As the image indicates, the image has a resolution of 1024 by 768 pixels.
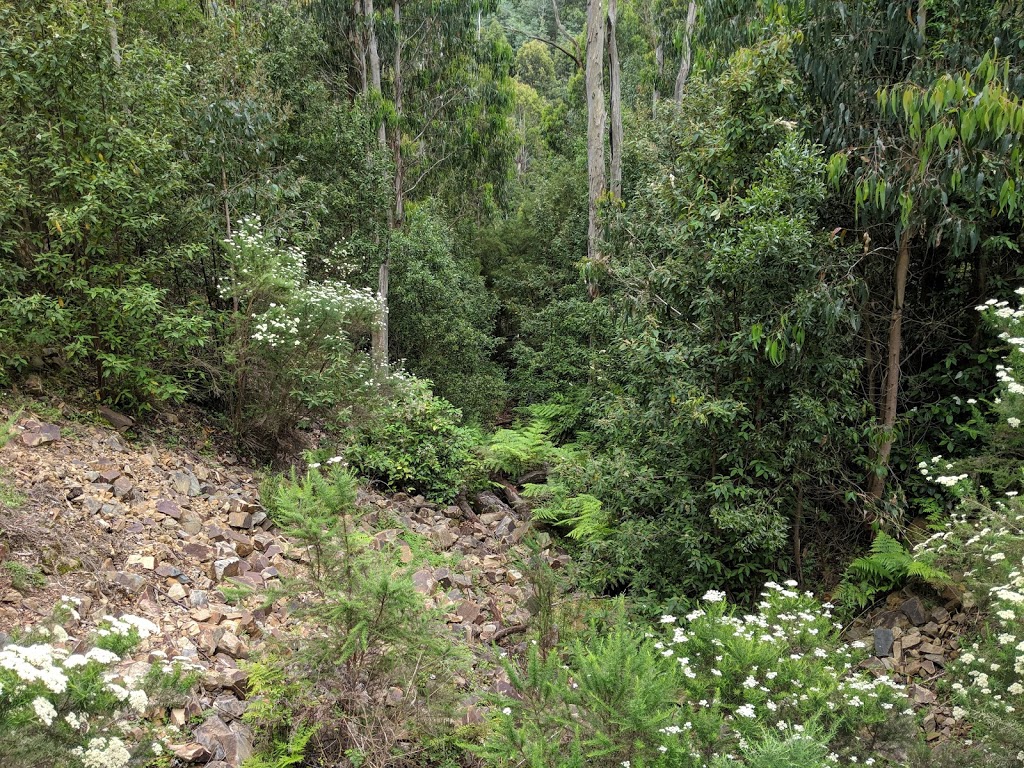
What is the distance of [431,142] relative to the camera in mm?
16578

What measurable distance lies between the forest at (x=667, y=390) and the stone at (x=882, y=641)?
0.15m

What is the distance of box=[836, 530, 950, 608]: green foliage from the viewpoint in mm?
5883

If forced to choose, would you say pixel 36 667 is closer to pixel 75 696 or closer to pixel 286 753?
pixel 75 696

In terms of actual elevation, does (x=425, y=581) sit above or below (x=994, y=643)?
below

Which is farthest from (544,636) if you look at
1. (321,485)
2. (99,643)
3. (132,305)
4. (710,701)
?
(132,305)

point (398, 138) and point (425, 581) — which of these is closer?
point (425, 581)

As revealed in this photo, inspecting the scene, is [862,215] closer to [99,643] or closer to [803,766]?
[803,766]

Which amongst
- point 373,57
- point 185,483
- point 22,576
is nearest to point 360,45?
point 373,57

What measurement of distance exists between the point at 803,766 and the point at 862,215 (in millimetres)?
5261

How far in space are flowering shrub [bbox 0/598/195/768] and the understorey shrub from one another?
3.34 ft

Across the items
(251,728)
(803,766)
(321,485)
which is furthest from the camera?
(321,485)

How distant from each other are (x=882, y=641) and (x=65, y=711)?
19.0 ft

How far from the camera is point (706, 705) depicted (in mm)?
3436

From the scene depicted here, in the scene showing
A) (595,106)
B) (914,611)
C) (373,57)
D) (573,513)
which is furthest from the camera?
(373,57)
